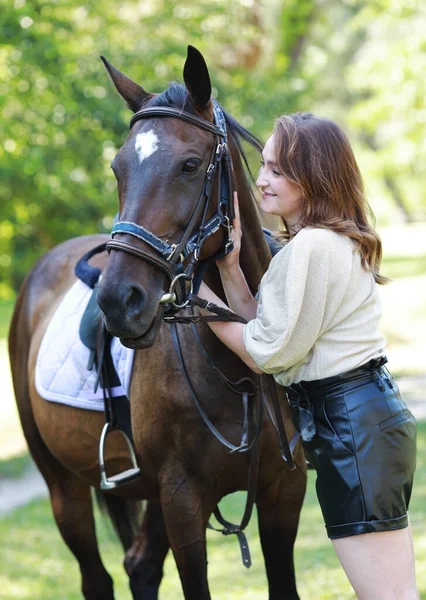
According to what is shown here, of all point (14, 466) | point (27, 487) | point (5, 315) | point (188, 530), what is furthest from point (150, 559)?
point (5, 315)

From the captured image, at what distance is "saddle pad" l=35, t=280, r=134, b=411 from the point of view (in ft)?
11.9

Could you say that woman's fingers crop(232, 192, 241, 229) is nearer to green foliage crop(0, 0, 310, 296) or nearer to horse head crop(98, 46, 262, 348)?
horse head crop(98, 46, 262, 348)

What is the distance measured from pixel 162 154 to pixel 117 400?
133 centimetres

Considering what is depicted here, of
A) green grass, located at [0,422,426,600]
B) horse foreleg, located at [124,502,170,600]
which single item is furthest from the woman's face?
green grass, located at [0,422,426,600]

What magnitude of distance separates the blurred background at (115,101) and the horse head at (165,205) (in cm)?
43

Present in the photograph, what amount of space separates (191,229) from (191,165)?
0.65ft

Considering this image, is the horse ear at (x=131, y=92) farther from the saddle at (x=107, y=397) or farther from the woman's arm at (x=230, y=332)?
the saddle at (x=107, y=397)

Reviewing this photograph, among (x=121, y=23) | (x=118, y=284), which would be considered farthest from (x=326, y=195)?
(x=121, y=23)

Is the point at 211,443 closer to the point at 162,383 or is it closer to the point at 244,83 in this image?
the point at 162,383

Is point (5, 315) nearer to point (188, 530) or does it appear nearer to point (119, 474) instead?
point (119, 474)

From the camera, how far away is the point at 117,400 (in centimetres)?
341

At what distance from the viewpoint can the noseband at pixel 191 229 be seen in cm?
235

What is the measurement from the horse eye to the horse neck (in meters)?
0.31

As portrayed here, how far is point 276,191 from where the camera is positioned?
2582mm
